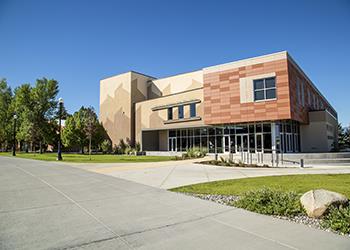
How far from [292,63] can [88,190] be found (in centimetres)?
2781

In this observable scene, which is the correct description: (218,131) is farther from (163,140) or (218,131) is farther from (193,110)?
(163,140)

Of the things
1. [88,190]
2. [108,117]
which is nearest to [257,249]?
[88,190]

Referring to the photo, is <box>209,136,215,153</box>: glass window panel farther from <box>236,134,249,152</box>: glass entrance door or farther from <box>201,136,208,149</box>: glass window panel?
<box>236,134,249,152</box>: glass entrance door

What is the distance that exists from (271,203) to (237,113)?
79.1 ft

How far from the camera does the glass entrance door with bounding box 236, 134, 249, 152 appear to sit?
31.0 m

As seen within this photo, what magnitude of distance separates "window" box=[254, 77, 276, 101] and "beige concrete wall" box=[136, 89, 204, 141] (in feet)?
28.9

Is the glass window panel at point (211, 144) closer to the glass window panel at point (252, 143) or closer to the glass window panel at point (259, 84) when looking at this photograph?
the glass window panel at point (252, 143)

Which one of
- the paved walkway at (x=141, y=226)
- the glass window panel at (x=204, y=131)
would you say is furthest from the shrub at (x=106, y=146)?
the paved walkway at (x=141, y=226)

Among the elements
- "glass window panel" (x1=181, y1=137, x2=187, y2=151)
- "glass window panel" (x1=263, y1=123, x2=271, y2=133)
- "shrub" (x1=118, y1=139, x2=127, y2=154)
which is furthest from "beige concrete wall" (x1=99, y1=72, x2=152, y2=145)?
"glass window panel" (x1=263, y1=123, x2=271, y2=133)

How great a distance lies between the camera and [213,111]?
31766mm

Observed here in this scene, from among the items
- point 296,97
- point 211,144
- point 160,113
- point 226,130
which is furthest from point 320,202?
point 160,113

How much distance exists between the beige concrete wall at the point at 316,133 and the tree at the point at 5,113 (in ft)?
189

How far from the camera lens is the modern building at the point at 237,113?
27.5 m

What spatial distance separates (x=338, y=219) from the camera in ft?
16.4
